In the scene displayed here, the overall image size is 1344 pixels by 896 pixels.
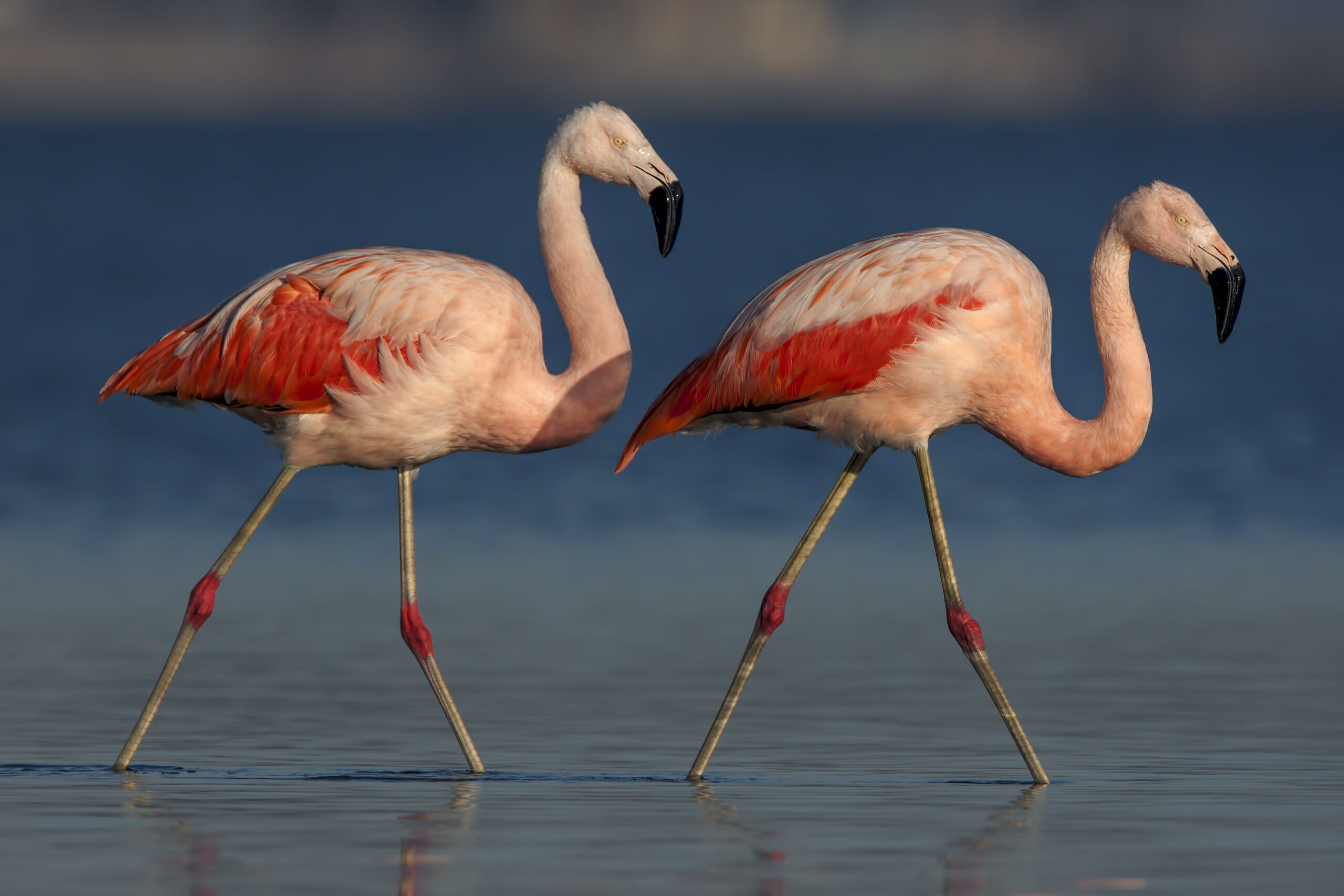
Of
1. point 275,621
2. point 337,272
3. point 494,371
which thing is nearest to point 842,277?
point 494,371

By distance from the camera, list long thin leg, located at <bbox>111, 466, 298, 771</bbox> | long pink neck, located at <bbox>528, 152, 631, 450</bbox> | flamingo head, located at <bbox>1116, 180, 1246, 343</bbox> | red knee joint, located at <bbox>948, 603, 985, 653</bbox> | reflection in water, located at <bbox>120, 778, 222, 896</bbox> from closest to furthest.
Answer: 1. reflection in water, located at <bbox>120, 778, 222, 896</bbox>
2. red knee joint, located at <bbox>948, 603, 985, 653</bbox>
3. flamingo head, located at <bbox>1116, 180, 1246, 343</bbox>
4. long thin leg, located at <bbox>111, 466, 298, 771</bbox>
5. long pink neck, located at <bbox>528, 152, 631, 450</bbox>

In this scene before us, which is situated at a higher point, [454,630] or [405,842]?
[405,842]

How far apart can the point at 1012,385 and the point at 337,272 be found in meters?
2.85

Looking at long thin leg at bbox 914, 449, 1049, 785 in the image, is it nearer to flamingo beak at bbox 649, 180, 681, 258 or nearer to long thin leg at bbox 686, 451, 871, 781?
long thin leg at bbox 686, 451, 871, 781

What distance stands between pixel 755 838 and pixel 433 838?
36.8 inches

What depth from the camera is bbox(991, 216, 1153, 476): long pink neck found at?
319 inches

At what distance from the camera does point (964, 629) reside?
26.6 feet

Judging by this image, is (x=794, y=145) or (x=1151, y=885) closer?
(x=1151, y=885)

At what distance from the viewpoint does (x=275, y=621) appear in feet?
37.7

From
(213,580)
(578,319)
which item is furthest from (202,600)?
(578,319)

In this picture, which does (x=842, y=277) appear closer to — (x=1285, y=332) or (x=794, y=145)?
(x=1285, y=332)

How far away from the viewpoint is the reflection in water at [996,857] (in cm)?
518

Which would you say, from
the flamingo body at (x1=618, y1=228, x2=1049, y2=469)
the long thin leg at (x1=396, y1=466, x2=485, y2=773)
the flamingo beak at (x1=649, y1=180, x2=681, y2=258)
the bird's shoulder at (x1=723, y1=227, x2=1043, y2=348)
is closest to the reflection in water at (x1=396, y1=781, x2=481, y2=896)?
the long thin leg at (x1=396, y1=466, x2=485, y2=773)

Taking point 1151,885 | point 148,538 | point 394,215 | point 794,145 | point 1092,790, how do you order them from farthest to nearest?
point 794,145 < point 394,215 < point 148,538 < point 1092,790 < point 1151,885
